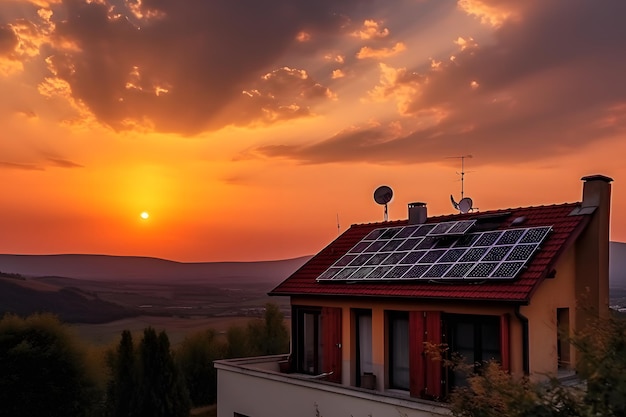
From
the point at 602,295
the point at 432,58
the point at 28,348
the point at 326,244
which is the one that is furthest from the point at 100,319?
the point at 602,295

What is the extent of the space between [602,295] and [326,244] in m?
9.33

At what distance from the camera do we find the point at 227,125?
25562 millimetres

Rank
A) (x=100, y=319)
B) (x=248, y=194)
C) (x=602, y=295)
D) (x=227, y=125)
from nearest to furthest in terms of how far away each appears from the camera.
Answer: (x=602, y=295)
(x=227, y=125)
(x=248, y=194)
(x=100, y=319)

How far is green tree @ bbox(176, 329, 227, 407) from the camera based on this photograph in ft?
140

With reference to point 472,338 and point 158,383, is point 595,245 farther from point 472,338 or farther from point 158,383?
point 158,383

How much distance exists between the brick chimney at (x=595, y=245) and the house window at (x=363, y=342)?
5.45 m

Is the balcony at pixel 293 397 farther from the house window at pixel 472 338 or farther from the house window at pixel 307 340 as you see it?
the house window at pixel 472 338

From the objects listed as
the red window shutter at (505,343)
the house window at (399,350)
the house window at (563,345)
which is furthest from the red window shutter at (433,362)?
the house window at (563,345)

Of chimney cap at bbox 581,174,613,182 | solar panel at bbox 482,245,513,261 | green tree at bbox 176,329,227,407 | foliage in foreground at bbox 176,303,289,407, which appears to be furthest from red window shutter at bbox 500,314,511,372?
foliage in foreground at bbox 176,303,289,407

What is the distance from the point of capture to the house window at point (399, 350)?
53.2 feet

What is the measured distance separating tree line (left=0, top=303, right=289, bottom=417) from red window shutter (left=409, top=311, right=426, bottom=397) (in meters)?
17.6

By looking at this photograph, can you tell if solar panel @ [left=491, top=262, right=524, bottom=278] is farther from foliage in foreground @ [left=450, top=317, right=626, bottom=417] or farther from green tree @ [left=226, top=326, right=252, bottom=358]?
green tree @ [left=226, top=326, right=252, bottom=358]

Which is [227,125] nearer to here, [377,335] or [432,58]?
[432,58]

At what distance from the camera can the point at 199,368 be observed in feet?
142
